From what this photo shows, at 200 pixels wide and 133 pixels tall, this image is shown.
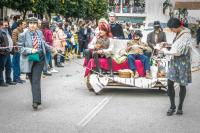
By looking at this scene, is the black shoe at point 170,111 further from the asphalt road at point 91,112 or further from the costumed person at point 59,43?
the costumed person at point 59,43

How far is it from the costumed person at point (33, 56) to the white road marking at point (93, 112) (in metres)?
1.13

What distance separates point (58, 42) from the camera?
2170cm

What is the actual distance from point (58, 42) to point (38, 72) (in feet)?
35.1

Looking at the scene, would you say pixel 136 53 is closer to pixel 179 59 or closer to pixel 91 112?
pixel 179 59

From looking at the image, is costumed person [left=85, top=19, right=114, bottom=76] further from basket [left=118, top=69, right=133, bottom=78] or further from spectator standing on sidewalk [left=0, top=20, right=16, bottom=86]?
spectator standing on sidewalk [left=0, top=20, right=16, bottom=86]

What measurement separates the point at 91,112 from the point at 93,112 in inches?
1.6

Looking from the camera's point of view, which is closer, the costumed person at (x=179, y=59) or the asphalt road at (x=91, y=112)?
the asphalt road at (x=91, y=112)

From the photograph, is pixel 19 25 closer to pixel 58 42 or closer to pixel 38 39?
pixel 38 39

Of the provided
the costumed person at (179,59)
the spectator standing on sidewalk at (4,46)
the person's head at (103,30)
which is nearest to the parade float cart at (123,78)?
the person's head at (103,30)

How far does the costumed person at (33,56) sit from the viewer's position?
10.9 meters

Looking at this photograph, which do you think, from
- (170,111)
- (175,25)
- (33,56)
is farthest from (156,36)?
(33,56)

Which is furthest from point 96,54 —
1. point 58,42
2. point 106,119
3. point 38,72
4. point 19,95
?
point 58,42

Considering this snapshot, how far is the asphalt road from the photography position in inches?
363

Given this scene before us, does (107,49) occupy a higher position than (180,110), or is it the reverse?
(107,49)
